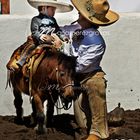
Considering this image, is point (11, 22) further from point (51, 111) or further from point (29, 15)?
point (51, 111)

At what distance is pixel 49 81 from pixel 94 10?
708 millimetres

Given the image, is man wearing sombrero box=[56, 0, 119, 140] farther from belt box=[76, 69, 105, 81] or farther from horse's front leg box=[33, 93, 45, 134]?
horse's front leg box=[33, 93, 45, 134]

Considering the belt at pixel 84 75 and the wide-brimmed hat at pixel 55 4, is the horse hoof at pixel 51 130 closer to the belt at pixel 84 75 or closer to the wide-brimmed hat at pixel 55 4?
the belt at pixel 84 75

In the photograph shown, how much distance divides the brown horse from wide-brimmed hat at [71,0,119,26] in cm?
35

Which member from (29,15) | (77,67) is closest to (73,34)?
(77,67)

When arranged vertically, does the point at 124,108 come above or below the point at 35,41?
below

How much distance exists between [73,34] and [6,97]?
1816mm

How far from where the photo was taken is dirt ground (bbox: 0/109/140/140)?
17.8 feet

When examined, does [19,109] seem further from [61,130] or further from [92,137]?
[92,137]

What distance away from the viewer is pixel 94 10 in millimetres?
4973

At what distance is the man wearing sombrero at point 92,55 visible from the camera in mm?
4961

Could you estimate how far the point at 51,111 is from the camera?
5.71 m

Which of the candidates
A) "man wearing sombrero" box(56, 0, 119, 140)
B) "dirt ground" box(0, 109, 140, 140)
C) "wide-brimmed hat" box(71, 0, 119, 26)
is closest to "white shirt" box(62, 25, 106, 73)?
"man wearing sombrero" box(56, 0, 119, 140)

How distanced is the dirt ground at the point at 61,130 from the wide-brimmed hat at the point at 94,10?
3.35 ft
